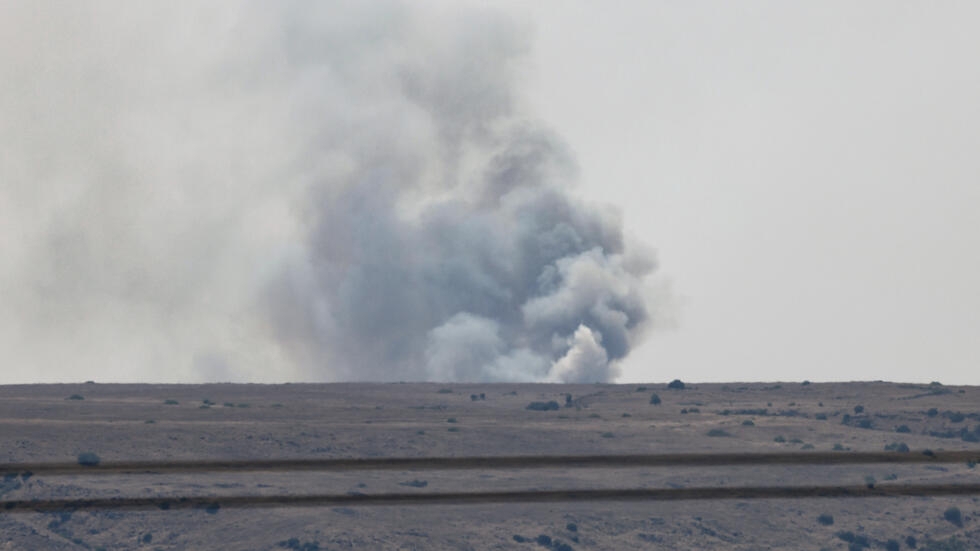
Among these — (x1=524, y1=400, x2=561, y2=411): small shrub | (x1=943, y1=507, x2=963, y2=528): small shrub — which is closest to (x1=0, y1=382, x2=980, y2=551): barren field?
(x1=943, y1=507, x2=963, y2=528): small shrub

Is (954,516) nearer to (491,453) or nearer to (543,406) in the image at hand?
(491,453)

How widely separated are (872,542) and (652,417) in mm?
47280

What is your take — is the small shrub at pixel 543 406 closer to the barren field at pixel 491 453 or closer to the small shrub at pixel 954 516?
the barren field at pixel 491 453

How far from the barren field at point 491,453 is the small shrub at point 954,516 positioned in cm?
19

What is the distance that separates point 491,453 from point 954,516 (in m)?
36.9

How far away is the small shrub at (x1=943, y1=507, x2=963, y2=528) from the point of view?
93438 millimetres

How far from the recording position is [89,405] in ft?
467

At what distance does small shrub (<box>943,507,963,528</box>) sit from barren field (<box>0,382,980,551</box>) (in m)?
0.19

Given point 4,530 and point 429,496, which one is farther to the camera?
point 4,530

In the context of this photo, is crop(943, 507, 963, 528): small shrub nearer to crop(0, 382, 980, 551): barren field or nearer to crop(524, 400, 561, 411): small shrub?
crop(0, 382, 980, 551): barren field

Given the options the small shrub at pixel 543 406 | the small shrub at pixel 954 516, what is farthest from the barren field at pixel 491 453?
the small shrub at pixel 543 406

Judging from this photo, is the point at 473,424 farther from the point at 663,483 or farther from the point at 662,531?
the point at 662,531

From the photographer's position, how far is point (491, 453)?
377 ft

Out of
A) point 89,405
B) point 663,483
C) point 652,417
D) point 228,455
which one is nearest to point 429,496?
point 663,483
